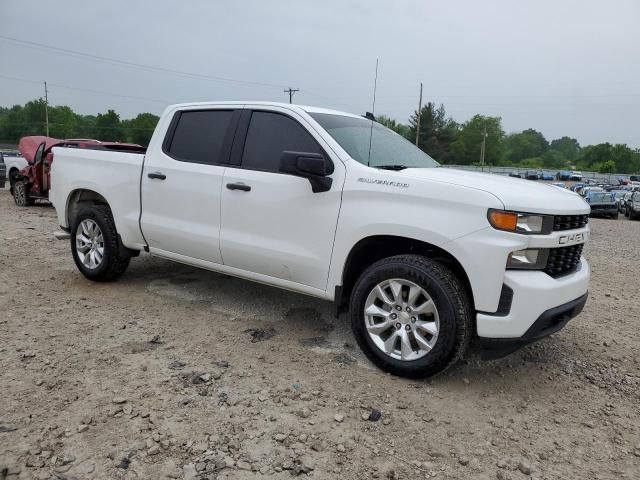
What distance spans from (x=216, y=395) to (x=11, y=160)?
14015mm

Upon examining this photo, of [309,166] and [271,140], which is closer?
[309,166]

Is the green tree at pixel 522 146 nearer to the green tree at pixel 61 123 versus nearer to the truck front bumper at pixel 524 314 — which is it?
the green tree at pixel 61 123

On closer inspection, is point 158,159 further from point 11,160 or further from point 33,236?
point 11,160

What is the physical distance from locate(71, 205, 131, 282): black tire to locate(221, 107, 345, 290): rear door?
1.58m

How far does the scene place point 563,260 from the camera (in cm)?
338

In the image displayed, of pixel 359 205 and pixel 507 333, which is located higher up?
pixel 359 205

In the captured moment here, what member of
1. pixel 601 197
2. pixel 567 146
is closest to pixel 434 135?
pixel 601 197

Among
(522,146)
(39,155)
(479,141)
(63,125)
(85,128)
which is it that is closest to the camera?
(39,155)

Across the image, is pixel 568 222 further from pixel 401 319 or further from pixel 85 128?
pixel 85 128

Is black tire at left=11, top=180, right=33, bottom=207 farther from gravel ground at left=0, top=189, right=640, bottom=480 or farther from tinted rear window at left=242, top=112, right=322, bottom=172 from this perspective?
tinted rear window at left=242, top=112, right=322, bottom=172

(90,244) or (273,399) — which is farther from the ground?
(90,244)

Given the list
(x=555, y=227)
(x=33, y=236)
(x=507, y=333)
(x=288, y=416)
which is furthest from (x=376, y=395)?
(x=33, y=236)

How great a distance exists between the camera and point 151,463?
247 centimetres

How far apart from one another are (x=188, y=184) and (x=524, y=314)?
9.80 feet
